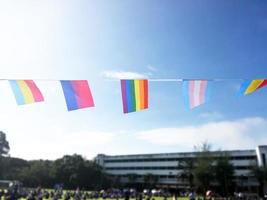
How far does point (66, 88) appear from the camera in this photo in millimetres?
9656

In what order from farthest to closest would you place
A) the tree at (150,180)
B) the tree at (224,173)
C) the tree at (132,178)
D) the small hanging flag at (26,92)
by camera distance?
the tree at (132,178) < the tree at (150,180) < the tree at (224,173) < the small hanging flag at (26,92)

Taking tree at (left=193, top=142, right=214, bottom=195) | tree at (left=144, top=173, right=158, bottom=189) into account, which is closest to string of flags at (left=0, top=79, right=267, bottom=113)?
tree at (left=193, top=142, right=214, bottom=195)

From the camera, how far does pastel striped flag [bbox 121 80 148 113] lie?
9.94 meters

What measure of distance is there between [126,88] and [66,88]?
170 centimetres

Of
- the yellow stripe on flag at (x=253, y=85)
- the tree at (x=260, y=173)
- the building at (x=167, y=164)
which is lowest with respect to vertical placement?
the yellow stripe on flag at (x=253, y=85)

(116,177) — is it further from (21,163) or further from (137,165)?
(21,163)

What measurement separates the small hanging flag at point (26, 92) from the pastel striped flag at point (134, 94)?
93.2 inches

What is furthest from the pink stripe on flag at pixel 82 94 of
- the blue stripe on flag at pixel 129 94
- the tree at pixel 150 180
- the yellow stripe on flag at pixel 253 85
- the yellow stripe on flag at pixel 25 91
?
the tree at pixel 150 180

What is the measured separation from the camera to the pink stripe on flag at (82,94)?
969cm

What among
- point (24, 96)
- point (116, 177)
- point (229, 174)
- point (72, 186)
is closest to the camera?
point (24, 96)

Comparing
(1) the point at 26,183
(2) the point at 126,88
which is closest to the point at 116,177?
(1) the point at 26,183

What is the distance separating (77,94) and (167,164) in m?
67.4

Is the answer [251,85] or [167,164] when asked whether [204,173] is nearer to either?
[167,164]

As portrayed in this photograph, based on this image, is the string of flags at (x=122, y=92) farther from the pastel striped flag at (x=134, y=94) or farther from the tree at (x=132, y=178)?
the tree at (x=132, y=178)
